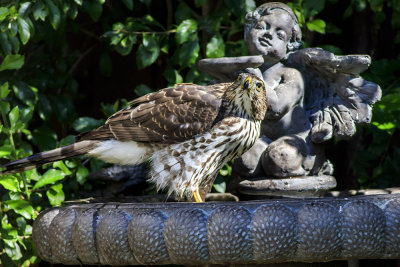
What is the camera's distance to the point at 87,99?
4.54m

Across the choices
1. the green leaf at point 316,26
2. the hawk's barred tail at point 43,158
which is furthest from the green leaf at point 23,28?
the green leaf at point 316,26

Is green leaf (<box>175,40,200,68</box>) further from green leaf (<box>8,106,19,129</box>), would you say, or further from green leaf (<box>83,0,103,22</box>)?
green leaf (<box>8,106,19,129</box>)

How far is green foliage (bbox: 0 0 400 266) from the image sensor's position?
9.61 ft

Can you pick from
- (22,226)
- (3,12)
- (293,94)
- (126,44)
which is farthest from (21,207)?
(293,94)

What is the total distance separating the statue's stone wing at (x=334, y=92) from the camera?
2471mm

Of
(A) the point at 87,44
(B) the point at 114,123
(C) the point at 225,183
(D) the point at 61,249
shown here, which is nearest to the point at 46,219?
(D) the point at 61,249

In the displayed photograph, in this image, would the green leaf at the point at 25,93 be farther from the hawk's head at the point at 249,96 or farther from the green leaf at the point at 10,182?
the hawk's head at the point at 249,96

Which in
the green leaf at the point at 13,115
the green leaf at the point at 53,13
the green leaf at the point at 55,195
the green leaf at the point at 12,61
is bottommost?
the green leaf at the point at 55,195

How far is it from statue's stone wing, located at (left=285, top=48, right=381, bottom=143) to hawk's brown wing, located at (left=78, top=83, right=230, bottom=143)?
16.3 inches

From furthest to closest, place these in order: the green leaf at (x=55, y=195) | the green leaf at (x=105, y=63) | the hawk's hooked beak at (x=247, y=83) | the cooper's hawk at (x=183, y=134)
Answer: the green leaf at (x=105, y=63), the green leaf at (x=55, y=195), the cooper's hawk at (x=183, y=134), the hawk's hooked beak at (x=247, y=83)

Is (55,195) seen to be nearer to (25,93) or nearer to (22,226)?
(22,226)

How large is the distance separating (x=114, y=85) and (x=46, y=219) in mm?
2555

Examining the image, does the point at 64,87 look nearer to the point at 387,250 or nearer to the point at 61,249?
the point at 61,249

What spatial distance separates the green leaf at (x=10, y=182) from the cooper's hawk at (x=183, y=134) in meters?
0.25
